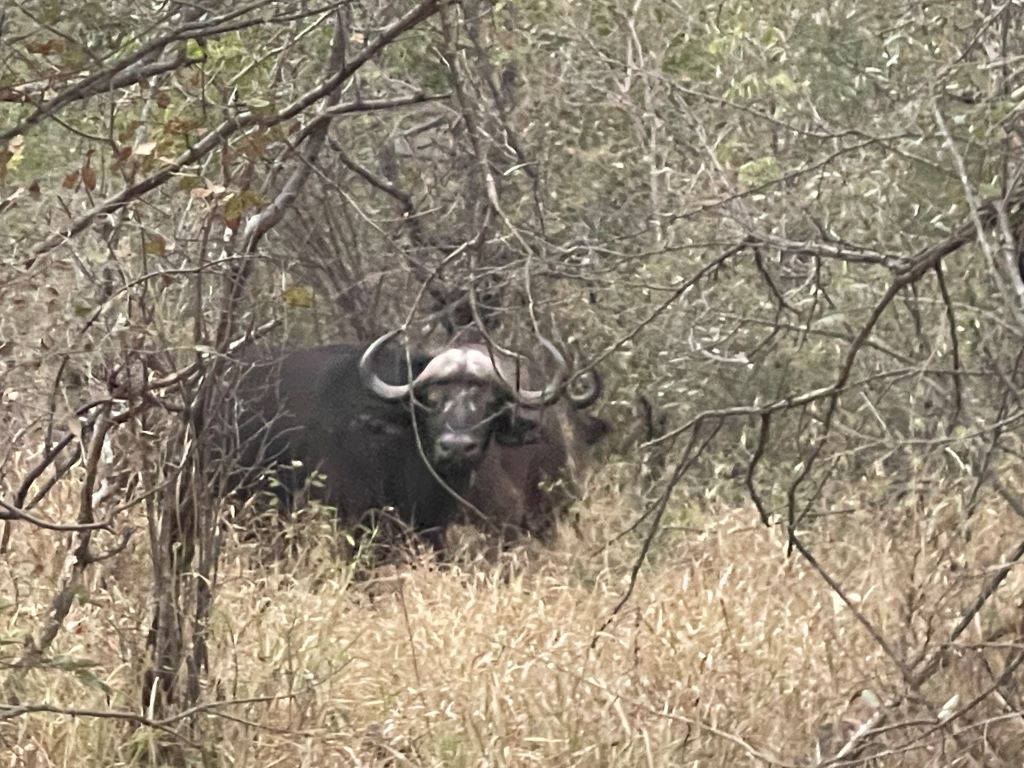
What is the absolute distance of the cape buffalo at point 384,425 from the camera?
7762mm

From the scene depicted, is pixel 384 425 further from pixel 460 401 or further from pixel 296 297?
pixel 296 297

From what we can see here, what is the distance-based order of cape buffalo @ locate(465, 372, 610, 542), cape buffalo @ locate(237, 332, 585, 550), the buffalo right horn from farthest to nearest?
the buffalo right horn → cape buffalo @ locate(237, 332, 585, 550) → cape buffalo @ locate(465, 372, 610, 542)

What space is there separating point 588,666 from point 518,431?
3133 millimetres

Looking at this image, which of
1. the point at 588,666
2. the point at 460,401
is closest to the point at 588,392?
the point at 460,401

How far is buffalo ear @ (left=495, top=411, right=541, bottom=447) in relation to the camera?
25.7 ft

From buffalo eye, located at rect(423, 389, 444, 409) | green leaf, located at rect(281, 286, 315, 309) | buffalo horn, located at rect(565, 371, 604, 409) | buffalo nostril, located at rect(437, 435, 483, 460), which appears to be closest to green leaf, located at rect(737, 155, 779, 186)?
green leaf, located at rect(281, 286, 315, 309)

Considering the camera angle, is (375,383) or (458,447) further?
(375,383)

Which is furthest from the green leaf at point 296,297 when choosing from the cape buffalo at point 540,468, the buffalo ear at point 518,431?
the buffalo ear at point 518,431

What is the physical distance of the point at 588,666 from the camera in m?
4.77

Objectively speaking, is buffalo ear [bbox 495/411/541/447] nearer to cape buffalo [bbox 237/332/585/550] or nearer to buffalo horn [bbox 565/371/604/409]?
cape buffalo [bbox 237/332/585/550]

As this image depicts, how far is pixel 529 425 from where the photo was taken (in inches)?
309

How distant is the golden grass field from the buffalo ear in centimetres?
206

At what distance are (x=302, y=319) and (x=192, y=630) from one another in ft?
15.9

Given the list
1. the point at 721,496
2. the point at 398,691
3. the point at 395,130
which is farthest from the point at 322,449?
the point at 398,691
